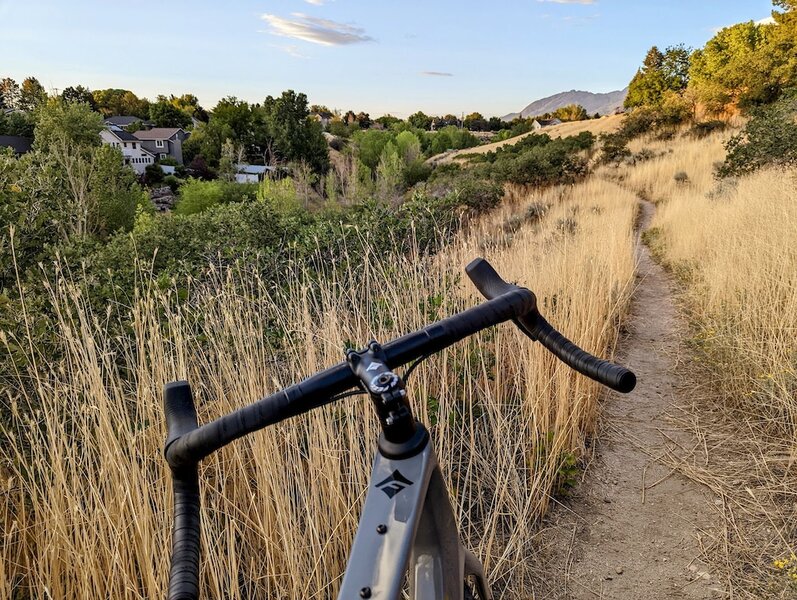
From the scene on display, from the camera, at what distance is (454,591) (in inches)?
34.0

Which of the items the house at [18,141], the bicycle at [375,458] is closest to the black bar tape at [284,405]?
the bicycle at [375,458]

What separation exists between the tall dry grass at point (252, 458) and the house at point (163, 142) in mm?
63183

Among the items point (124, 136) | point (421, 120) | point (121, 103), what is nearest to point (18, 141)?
point (124, 136)

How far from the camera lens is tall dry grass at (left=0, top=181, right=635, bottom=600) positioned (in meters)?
1.56

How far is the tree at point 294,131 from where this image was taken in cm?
5488

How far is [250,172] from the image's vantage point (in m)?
57.4

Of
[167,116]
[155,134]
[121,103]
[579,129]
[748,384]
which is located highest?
[121,103]

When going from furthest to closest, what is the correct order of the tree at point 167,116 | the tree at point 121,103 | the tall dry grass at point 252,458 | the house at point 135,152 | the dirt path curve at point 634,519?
the tree at point 121,103 → the tree at point 167,116 → the house at point 135,152 → the dirt path curve at point 634,519 → the tall dry grass at point 252,458

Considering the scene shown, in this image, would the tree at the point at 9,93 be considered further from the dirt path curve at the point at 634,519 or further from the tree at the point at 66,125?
the dirt path curve at the point at 634,519

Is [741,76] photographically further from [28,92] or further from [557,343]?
[28,92]

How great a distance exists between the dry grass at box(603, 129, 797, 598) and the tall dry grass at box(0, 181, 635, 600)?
29.6 inches

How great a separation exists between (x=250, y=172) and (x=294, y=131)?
7.63 meters

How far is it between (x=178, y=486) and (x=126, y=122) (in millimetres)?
83852

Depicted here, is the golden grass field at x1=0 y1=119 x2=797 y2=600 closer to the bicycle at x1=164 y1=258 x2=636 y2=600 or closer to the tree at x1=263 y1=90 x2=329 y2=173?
the bicycle at x1=164 y1=258 x2=636 y2=600
